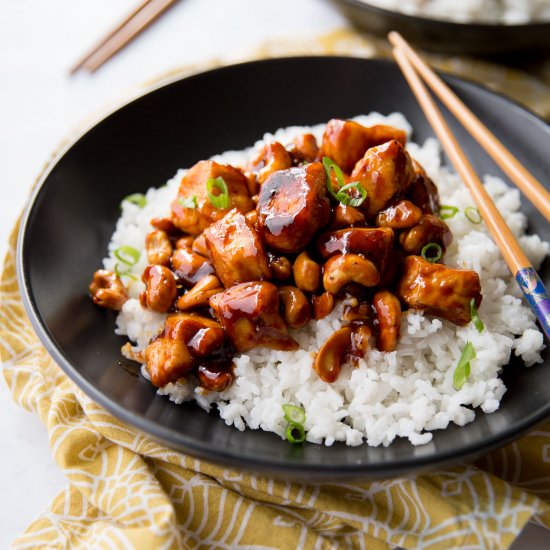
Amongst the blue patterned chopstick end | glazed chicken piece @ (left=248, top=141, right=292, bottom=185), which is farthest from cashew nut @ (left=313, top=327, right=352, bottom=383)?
glazed chicken piece @ (left=248, top=141, right=292, bottom=185)

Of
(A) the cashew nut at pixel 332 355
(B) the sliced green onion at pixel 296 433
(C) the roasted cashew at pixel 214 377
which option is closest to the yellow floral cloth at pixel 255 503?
(B) the sliced green onion at pixel 296 433

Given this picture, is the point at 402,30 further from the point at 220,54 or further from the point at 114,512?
the point at 114,512

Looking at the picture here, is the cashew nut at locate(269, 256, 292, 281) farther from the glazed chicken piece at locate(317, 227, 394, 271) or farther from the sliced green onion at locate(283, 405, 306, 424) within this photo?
the sliced green onion at locate(283, 405, 306, 424)

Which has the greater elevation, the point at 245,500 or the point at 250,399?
the point at 250,399

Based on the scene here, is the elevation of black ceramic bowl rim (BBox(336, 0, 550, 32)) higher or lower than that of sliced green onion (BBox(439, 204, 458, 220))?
higher

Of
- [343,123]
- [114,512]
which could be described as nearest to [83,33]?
[343,123]

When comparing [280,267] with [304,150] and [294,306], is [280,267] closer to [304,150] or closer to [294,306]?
[294,306]

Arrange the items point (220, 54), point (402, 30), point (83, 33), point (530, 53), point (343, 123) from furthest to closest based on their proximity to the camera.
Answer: point (83, 33)
point (220, 54)
point (530, 53)
point (402, 30)
point (343, 123)

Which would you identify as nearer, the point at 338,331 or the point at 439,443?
the point at 439,443
